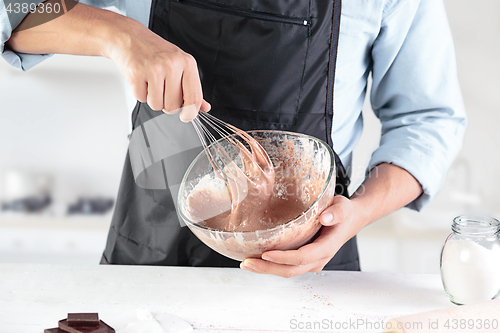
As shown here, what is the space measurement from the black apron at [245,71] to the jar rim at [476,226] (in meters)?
0.23

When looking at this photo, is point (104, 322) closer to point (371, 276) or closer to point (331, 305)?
point (331, 305)

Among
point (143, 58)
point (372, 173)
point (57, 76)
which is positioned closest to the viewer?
point (143, 58)

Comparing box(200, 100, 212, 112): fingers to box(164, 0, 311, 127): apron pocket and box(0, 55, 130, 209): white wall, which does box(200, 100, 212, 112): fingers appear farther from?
box(0, 55, 130, 209): white wall

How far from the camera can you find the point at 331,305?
0.64 meters

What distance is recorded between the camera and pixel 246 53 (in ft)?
2.47

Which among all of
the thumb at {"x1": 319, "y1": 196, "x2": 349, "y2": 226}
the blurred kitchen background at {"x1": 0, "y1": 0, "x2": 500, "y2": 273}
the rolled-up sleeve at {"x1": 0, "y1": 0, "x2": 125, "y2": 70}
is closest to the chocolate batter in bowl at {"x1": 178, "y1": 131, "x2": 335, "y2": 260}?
the thumb at {"x1": 319, "y1": 196, "x2": 349, "y2": 226}

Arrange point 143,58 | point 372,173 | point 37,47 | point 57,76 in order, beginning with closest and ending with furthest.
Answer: point 143,58, point 37,47, point 372,173, point 57,76

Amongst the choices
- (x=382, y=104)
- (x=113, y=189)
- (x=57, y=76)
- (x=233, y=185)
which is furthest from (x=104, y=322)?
(x=57, y=76)

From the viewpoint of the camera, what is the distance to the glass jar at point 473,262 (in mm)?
612

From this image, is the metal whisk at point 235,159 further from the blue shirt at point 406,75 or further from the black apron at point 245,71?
the blue shirt at point 406,75

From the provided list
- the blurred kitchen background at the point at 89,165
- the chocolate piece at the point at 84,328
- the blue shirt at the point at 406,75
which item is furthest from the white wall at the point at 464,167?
the chocolate piece at the point at 84,328

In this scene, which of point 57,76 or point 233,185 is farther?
point 57,76

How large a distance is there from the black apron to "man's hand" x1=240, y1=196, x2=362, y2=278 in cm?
20

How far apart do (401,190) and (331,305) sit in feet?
0.81
